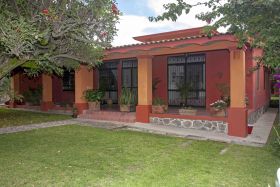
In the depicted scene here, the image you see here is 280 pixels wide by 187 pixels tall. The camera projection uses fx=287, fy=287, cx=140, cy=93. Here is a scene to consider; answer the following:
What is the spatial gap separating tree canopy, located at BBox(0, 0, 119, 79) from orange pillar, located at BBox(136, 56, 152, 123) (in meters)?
6.53

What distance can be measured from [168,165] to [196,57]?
915 centimetres

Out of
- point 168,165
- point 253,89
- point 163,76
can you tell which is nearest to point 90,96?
point 163,76

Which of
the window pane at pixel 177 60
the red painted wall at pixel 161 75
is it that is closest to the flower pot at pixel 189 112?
the red painted wall at pixel 161 75

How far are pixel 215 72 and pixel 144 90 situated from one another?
3824 millimetres

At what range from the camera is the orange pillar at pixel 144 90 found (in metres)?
13.2

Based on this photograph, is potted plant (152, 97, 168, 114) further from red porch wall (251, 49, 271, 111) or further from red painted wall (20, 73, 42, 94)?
red painted wall (20, 73, 42, 94)

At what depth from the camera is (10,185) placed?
545cm

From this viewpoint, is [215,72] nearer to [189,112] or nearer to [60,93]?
[189,112]

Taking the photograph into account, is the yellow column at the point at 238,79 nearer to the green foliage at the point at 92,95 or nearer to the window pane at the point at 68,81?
the green foliage at the point at 92,95

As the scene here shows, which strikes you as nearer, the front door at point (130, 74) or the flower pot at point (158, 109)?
the flower pot at point (158, 109)

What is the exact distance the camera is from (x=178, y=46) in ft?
35.9

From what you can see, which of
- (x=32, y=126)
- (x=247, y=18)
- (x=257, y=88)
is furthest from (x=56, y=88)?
(x=247, y=18)

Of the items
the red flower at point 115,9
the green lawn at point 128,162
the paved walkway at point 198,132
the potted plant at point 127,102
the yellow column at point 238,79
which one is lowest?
the green lawn at point 128,162

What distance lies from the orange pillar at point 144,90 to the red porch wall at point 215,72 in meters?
3.23
